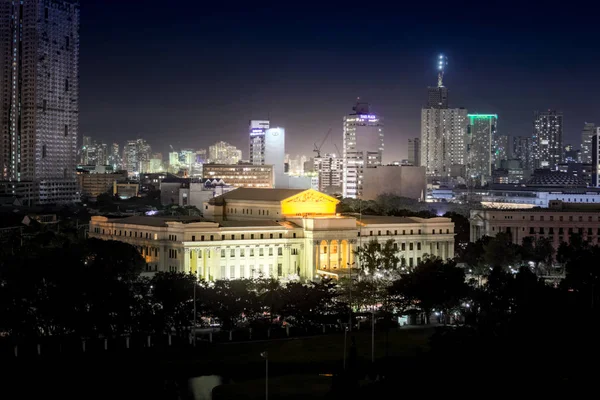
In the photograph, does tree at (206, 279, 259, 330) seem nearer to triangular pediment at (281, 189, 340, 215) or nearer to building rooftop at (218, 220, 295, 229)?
building rooftop at (218, 220, 295, 229)

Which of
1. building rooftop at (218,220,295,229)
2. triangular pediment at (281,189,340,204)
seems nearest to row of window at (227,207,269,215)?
triangular pediment at (281,189,340,204)

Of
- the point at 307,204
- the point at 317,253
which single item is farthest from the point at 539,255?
the point at 307,204

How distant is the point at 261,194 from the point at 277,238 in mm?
16446

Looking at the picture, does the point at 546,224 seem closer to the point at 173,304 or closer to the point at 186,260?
the point at 186,260

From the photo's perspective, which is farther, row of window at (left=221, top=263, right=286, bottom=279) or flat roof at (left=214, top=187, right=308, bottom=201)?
flat roof at (left=214, top=187, right=308, bottom=201)

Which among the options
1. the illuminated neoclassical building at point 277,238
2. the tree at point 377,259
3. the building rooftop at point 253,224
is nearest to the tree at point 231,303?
the tree at point 377,259

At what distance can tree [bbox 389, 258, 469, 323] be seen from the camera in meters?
74.1

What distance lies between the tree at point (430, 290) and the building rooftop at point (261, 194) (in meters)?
34.9

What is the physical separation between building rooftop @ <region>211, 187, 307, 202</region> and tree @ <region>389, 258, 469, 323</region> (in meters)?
34.9

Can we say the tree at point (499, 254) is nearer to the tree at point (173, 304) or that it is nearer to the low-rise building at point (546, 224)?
the low-rise building at point (546, 224)

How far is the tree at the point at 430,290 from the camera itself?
7412cm

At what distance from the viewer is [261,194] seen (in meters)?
116

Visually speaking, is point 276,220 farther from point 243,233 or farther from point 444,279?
point 444,279

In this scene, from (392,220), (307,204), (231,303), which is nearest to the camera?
(231,303)
